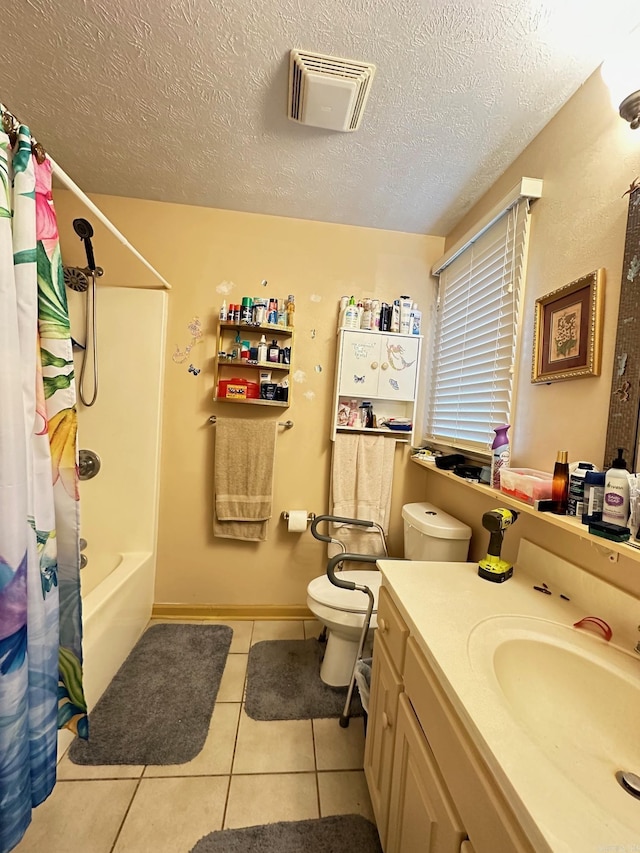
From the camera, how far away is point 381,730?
1039 mm

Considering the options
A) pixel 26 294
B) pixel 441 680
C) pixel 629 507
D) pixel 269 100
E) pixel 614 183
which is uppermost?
pixel 269 100

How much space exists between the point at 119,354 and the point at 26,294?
3.87 ft

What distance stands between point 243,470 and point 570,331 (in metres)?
1.62

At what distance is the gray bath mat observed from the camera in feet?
4.87

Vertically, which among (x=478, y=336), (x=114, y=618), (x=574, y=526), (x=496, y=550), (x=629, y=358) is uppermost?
(x=478, y=336)

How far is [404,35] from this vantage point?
40.4 inches

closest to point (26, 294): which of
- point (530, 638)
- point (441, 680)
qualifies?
point (441, 680)

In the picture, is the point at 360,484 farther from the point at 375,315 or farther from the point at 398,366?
the point at 375,315

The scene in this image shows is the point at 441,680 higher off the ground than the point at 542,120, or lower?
lower

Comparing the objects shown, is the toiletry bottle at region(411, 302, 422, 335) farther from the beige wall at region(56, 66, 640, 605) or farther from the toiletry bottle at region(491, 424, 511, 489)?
the toiletry bottle at region(491, 424, 511, 489)

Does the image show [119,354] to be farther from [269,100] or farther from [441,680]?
[441,680]

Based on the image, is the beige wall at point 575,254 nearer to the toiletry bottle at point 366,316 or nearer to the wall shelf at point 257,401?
the toiletry bottle at point 366,316

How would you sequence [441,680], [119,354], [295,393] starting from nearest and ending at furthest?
[441,680] → [119,354] → [295,393]

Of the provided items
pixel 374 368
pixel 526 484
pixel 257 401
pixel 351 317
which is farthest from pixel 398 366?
pixel 526 484
